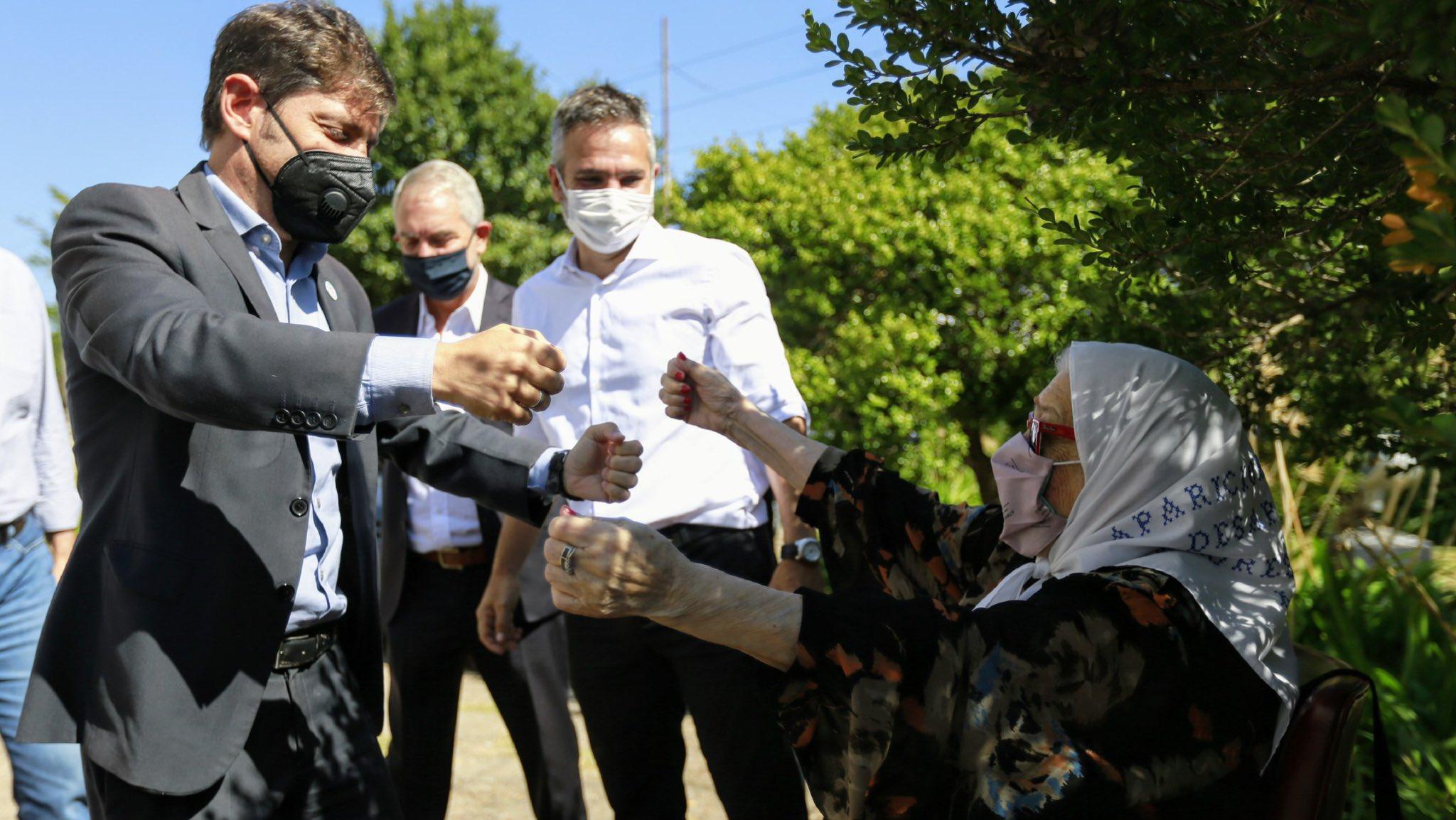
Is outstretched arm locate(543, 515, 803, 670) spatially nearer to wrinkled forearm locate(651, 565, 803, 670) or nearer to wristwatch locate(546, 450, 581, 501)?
wrinkled forearm locate(651, 565, 803, 670)

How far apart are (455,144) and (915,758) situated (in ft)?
52.5

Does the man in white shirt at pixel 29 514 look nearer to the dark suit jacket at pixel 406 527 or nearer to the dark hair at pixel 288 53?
the dark suit jacket at pixel 406 527

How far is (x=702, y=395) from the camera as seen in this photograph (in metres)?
3.11

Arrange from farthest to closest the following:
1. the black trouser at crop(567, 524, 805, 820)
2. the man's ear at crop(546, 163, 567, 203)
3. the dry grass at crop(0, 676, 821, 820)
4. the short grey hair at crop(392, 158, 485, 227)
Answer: the dry grass at crop(0, 676, 821, 820), the short grey hair at crop(392, 158, 485, 227), the man's ear at crop(546, 163, 567, 203), the black trouser at crop(567, 524, 805, 820)

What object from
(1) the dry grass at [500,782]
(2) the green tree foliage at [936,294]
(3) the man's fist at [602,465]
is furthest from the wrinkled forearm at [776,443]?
(2) the green tree foliage at [936,294]

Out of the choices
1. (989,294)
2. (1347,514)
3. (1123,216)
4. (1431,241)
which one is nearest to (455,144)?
(989,294)

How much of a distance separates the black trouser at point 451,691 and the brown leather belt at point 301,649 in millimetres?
1548

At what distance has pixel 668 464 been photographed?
10.9ft

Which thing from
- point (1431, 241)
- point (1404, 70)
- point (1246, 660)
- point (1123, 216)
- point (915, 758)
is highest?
point (1404, 70)

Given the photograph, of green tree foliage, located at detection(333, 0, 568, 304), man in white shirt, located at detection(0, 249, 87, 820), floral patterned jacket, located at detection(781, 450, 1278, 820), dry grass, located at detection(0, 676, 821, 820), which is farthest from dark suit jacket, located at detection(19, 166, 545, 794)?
green tree foliage, located at detection(333, 0, 568, 304)

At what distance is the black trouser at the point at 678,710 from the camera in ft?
10.4

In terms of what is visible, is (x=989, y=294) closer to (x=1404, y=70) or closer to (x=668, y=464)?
(x=668, y=464)

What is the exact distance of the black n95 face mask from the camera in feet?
7.87

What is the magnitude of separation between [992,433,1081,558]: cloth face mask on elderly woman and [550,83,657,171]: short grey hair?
5.55 ft
